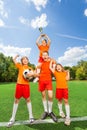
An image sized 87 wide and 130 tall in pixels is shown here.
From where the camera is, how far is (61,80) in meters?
9.47

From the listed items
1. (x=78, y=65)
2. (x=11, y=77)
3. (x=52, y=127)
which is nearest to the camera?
(x=52, y=127)

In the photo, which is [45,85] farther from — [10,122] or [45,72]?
[10,122]

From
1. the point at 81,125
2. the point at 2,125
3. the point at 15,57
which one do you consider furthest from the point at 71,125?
the point at 15,57

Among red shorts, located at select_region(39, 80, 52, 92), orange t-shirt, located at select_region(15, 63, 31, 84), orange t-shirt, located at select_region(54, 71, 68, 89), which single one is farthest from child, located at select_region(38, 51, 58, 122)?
orange t-shirt, located at select_region(15, 63, 31, 84)

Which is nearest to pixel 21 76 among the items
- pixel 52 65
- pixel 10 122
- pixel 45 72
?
pixel 45 72

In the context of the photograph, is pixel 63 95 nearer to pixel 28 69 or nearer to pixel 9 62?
pixel 28 69

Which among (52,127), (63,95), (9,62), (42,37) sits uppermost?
(9,62)

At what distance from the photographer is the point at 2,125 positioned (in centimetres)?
885

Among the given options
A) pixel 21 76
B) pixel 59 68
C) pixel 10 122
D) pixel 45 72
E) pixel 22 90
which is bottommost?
pixel 10 122

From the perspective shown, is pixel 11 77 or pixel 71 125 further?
pixel 11 77

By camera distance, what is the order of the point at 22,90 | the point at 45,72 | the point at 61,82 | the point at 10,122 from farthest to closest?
the point at 45,72 < the point at 61,82 < the point at 22,90 < the point at 10,122

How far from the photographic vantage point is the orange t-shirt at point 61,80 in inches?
371

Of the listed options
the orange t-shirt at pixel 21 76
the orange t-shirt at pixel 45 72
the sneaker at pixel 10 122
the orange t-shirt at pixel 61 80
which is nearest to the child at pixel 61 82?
the orange t-shirt at pixel 61 80

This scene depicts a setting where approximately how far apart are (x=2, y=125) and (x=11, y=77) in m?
74.0
